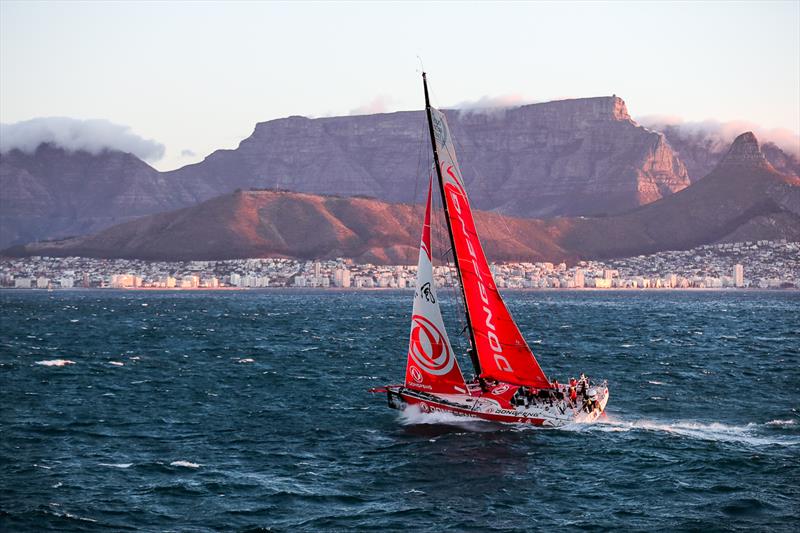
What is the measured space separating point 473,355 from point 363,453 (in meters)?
8.05

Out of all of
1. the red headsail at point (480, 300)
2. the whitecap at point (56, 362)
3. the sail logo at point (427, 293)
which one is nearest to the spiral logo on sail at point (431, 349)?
the sail logo at point (427, 293)

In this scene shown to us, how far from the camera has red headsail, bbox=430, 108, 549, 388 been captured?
49.5 metres

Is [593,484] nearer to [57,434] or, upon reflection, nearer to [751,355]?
[57,434]

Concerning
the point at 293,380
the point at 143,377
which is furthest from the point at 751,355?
the point at 143,377

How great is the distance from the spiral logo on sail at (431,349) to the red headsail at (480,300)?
1912mm

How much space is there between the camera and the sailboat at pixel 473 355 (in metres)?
49.8

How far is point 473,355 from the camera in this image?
51.4m

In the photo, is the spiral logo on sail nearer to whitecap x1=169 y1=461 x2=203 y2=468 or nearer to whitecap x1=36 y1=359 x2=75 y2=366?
whitecap x1=169 y1=461 x2=203 y2=468

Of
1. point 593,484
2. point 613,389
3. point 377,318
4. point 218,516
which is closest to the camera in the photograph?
point 218,516

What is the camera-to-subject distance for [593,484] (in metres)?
41.1

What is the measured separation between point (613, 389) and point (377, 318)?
103m

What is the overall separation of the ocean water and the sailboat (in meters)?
1.00

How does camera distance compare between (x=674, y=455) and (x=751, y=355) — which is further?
(x=751, y=355)

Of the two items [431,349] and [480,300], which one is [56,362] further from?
[480,300]
